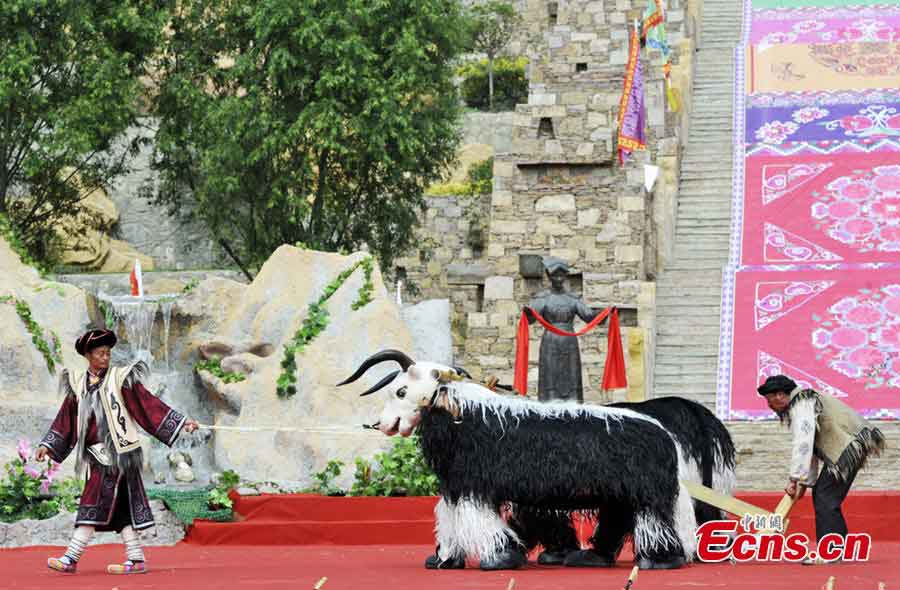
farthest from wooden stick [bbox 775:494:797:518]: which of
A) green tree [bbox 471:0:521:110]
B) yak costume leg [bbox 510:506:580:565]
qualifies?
green tree [bbox 471:0:521:110]

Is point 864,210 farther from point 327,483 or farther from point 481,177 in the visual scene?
point 481,177

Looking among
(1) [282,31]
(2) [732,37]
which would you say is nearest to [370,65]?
(1) [282,31]

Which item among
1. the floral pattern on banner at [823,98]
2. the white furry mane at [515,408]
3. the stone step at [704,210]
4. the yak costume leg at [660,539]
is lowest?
the yak costume leg at [660,539]

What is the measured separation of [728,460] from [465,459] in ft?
6.29

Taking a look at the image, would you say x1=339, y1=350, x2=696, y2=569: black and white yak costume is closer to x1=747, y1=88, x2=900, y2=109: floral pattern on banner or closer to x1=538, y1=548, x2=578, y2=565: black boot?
x1=538, y1=548, x2=578, y2=565: black boot

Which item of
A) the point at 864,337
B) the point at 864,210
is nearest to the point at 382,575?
the point at 864,337

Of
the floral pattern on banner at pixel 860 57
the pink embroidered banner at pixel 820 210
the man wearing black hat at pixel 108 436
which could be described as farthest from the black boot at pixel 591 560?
the floral pattern on banner at pixel 860 57

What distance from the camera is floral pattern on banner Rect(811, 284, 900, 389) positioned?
61.6ft

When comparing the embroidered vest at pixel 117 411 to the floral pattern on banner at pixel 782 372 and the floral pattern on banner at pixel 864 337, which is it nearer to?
the floral pattern on banner at pixel 782 372

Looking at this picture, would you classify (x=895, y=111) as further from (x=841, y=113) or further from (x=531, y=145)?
(x=531, y=145)

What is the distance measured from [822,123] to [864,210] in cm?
331

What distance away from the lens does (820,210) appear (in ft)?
73.2

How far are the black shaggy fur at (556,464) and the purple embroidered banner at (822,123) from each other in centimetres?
1512

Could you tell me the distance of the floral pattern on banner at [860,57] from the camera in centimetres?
2720
